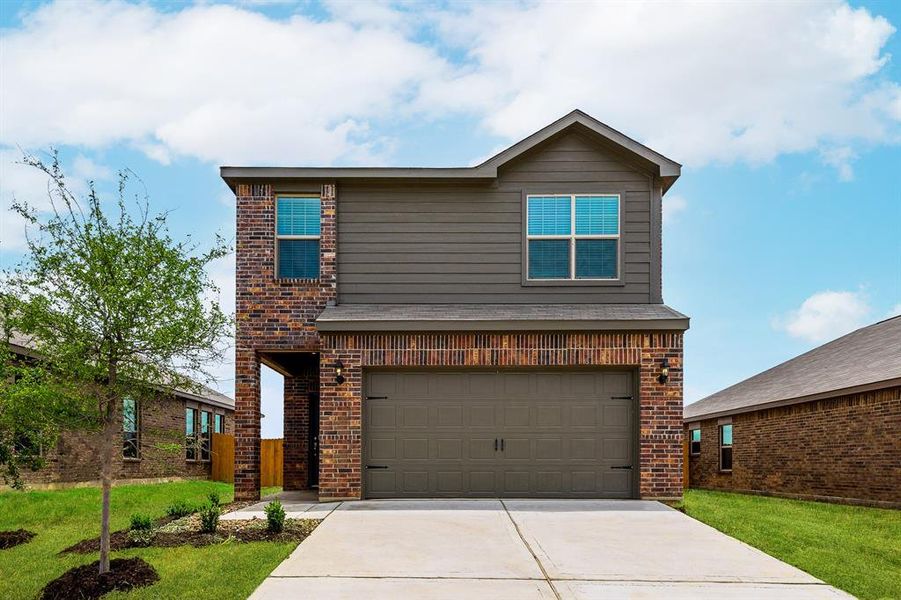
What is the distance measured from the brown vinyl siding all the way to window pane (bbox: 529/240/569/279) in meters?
0.25

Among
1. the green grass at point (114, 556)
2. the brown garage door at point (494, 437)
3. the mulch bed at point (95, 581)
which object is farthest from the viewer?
the brown garage door at point (494, 437)

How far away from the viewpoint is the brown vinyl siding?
15109mm

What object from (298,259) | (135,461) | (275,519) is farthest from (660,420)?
(135,461)

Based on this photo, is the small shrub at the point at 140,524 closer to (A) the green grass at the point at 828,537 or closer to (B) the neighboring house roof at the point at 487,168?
(B) the neighboring house roof at the point at 487,168

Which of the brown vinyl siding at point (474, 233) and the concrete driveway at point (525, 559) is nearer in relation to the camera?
the concrete driveway at point (525, 559)

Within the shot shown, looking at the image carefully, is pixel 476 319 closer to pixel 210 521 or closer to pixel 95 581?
pixel 210 521

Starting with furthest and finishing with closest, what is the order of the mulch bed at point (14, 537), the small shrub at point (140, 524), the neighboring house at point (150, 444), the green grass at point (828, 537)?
1. the neighboring house at point (150, 444)
2. the mulch bed at point (14, 537)
3. the small shrub at point (140, 524)
4. the green grass at point (828, 537)

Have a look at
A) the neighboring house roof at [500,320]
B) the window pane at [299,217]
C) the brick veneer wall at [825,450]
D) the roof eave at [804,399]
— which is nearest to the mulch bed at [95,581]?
the neighboring house roof at [500,320]

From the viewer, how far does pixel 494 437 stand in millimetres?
14109

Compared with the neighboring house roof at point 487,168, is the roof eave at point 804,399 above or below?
below

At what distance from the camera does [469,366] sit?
1402 cm

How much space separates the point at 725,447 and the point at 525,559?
56.0ft

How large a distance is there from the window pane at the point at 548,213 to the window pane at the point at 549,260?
283 millimetres

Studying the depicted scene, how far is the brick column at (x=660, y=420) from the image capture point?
13.8 meters
